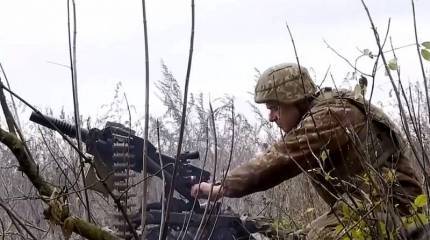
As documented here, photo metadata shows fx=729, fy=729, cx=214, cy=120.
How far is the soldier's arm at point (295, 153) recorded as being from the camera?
3.21 m

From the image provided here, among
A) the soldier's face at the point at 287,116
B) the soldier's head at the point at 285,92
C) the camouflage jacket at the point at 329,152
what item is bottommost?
the camouflage jacket at the point at 329,152

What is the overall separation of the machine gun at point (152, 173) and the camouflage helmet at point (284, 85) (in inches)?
19.0

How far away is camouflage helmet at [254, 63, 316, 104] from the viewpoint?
3.62 metres

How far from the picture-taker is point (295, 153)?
132 inches

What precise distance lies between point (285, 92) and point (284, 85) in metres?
0.04

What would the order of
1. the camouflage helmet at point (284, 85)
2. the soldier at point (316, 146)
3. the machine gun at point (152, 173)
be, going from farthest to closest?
1. the camouflage helmet at point (284, 85)
2. the soldier at point (316, 146)
3. the machine gun at point (152, 173)

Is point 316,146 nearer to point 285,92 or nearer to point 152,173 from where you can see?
point 285,92

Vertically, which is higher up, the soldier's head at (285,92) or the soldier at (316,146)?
the soldier's head at (285,92)

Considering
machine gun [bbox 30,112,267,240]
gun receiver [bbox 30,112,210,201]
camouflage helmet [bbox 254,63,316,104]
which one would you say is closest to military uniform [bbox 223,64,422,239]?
camouflage helmet [bbox 254,63,316,104]

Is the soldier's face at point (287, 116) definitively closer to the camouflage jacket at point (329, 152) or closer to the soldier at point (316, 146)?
the soldier at point (316, 146)

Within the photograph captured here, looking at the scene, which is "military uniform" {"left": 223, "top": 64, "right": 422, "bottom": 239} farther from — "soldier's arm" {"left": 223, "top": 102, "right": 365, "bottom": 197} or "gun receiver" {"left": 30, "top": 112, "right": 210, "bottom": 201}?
"gun receiver" {"left": 30, "top": 112, "right": 210, "bottom": 201}

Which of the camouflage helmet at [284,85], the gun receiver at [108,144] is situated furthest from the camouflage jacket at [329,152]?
the gun receiver at [108,144]

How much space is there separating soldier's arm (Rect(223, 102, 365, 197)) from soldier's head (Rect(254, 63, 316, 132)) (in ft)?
0.78

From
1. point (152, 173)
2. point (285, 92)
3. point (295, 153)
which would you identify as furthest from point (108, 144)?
point (285, 92)
